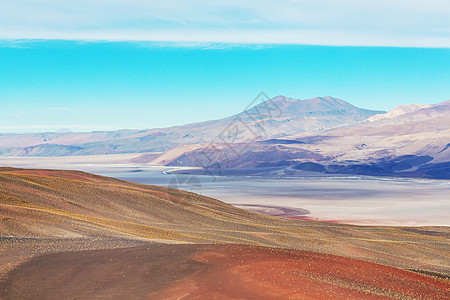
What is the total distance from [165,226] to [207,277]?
57.3 ft

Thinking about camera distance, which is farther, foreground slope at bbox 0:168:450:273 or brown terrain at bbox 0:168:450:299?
foreground slope at bbox 0:168:450:273

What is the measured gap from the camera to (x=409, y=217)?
56750mm

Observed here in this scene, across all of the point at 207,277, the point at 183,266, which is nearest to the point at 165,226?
the point at 183,266

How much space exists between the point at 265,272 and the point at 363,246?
17.7 metres

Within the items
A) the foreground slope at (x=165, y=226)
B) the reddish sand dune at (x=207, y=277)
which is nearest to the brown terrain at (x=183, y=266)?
the reddish sand dune at (x=207, y=277)

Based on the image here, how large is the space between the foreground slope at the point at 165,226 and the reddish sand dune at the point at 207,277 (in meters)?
3.14

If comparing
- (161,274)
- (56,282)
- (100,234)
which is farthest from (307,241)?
(56,282)

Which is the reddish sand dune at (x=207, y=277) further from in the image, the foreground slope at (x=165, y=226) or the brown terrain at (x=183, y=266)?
the foreground slope at (x=165, y=226)

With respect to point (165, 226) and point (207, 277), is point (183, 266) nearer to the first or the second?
point (207, 277)

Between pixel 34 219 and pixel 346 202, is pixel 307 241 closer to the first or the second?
pixel 34 219

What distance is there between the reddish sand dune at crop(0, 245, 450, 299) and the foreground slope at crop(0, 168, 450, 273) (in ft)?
10.3

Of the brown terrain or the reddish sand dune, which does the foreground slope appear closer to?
the brown terrain

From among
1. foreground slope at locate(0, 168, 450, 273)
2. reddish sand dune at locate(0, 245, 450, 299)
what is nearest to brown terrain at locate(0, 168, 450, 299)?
reddish sand dune at locate(0, 245, 450, 299)

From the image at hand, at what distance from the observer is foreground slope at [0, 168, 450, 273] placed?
2231 cm
